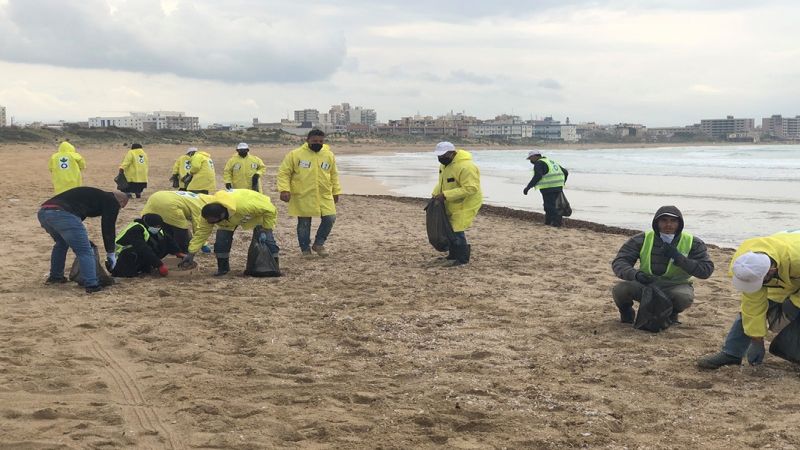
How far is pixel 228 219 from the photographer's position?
770 cm

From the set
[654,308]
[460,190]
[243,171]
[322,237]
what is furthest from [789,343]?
[243,171]

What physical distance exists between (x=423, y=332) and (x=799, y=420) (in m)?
2.72

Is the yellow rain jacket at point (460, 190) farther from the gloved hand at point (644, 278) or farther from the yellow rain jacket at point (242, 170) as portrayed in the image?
the yellow rain jacket at point (242, 170)

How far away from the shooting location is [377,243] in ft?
34.9

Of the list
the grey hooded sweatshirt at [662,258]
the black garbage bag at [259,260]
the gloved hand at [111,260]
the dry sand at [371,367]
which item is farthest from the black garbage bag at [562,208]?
the gloved hand at [111,260]

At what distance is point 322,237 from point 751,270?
233 inches

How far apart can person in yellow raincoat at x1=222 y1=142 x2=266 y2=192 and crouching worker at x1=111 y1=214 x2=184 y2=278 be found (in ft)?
12.6

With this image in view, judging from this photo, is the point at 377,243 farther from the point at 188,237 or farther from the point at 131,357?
the point at 131,357

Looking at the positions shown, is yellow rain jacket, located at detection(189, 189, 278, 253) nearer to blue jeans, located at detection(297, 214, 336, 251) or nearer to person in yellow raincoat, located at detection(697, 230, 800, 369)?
blue jeans, located at detection(297, 214, 336, 251)

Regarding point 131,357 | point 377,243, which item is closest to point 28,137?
point 377,243

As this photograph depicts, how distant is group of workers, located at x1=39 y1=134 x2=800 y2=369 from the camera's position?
450 centimetres

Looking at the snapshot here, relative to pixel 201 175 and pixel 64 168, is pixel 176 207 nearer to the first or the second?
pixel 201 175

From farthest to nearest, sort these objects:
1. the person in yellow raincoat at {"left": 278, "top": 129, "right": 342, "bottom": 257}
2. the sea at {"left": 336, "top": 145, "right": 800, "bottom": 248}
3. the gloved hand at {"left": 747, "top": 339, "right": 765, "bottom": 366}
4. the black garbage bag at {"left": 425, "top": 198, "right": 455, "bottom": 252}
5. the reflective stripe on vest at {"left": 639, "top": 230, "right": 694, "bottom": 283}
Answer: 1. the sea at {"left": 336, "top": 145, "right": 800, "bottom": 248}
2. the person in yellow raincoat at {"left": 278, "top": 129, "right": 342, "bottom": 257}
3. the black garbage bag at {"left": 425, "top": 198, "right": 455, "bottom": 252}
4. the reflective stripe on vest at {"left": 639, "top": 230, "right": 694, "bottom": 283}
5. the gloved hand at {"left": 747, "top": 339, "right": 765, "bottom": 366}

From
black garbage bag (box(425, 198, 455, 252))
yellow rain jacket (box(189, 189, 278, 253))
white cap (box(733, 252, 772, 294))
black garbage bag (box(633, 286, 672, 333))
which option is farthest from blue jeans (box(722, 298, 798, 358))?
yellow rain jacket (box(189, 189, 278, 253))
